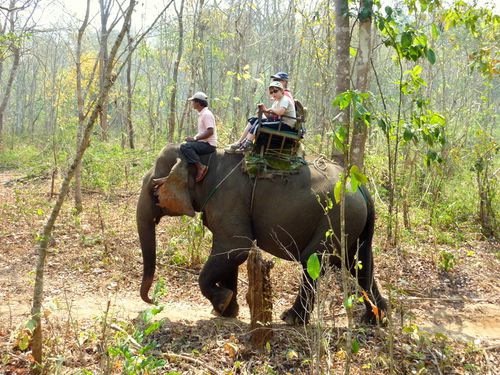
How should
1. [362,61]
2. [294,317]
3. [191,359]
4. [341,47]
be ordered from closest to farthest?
[191,359], [294,317], [341,47], [362,61]

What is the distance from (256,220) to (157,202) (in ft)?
4.22

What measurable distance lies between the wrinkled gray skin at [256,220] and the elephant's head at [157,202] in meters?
0.01

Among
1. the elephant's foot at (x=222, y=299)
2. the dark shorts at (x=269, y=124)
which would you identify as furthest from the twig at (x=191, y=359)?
the dark shorts at (x=269, y=124)

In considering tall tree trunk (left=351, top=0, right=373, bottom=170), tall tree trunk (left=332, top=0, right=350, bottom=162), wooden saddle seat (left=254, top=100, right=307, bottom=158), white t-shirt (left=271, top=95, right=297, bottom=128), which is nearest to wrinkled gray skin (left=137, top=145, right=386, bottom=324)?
wooden saddle seat (left=254, top=100, right=307, bottom=158)

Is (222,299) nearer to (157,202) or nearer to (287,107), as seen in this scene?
(157,202)

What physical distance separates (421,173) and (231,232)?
750 cm

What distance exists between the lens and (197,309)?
6375 millimetres

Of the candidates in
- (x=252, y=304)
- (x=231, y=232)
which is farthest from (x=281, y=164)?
(x=252, y=304)

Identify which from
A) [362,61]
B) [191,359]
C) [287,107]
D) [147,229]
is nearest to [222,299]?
[147,229]

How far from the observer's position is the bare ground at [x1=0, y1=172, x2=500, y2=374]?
433cm

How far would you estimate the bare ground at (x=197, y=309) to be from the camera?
433 cm

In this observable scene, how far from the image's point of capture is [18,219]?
9625 millimetres

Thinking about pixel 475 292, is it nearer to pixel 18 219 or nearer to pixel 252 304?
pixel 252 304

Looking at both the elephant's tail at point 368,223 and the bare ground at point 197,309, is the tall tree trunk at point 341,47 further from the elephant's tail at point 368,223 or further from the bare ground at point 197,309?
the bare ground at point 197,309
